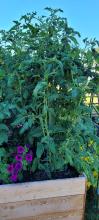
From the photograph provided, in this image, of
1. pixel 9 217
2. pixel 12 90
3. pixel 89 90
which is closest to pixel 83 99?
pixel 89 90

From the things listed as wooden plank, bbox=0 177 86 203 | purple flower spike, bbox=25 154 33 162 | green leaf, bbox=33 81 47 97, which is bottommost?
wooden plank, bbox=0 177 86 203

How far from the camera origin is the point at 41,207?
162 centimetres

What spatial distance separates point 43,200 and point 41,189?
6cm

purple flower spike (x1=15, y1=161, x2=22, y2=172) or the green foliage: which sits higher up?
the green foliage

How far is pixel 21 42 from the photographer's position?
169 centimetres

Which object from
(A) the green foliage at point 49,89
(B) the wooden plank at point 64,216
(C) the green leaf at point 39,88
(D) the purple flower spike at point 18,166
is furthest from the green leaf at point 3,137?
(B) the wooden plank at point 64,216

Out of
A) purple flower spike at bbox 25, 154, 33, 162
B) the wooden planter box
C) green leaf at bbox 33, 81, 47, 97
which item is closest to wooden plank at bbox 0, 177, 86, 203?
the wooden planter box

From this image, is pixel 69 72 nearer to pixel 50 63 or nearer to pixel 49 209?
pixel 50 63

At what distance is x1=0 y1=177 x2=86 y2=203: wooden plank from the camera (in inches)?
61.6

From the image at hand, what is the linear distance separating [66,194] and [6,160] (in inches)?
13.1

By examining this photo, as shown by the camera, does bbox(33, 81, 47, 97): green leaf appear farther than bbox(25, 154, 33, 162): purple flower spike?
No

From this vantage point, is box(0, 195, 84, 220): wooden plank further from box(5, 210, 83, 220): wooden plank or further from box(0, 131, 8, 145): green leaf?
box(0, 131, 8, 145): green leaf

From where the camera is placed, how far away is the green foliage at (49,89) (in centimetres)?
157

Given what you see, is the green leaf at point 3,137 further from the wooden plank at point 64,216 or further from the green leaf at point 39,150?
the wooden plank at point 64,216
